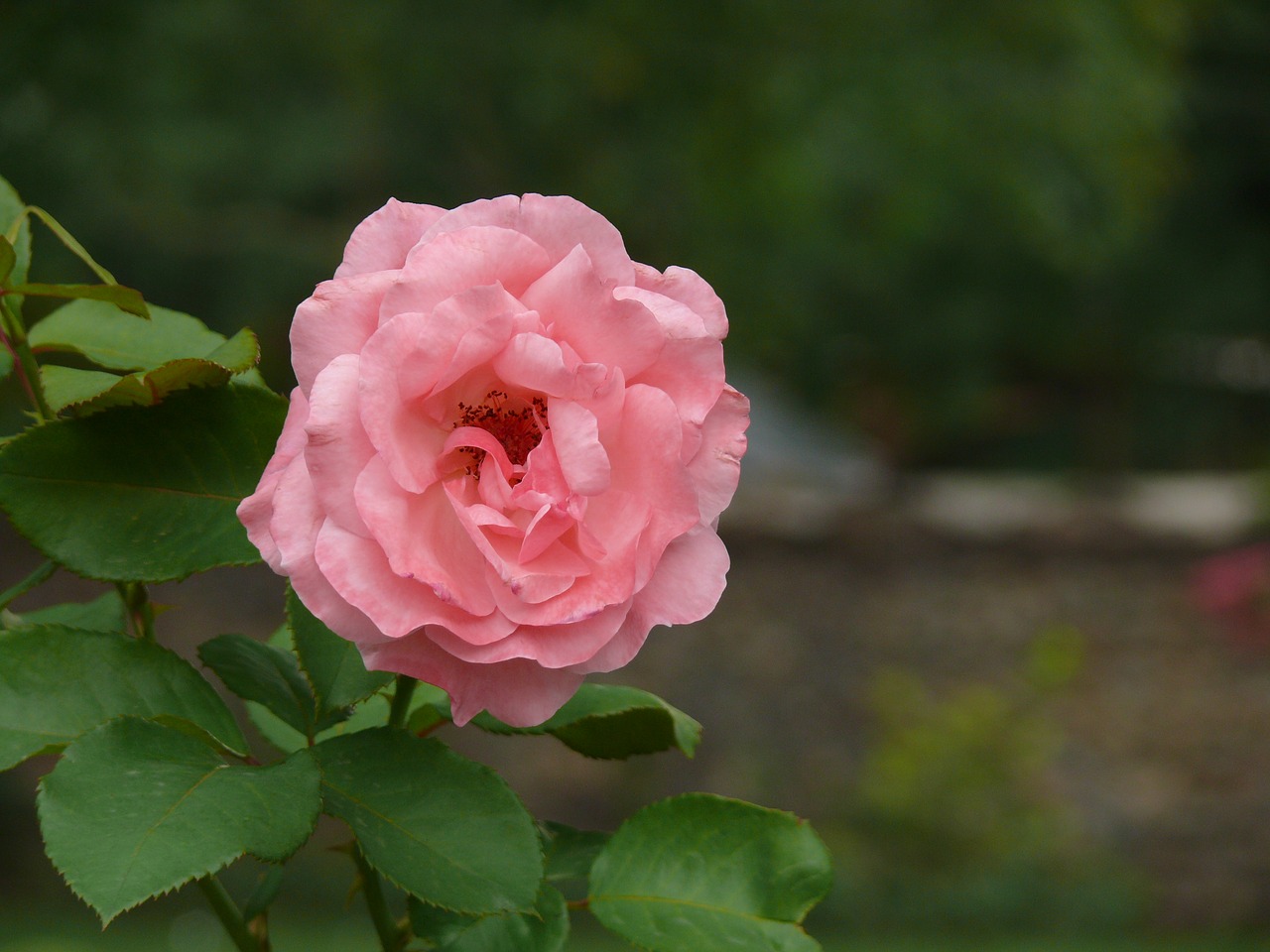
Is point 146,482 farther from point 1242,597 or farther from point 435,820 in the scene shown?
point 1242,597

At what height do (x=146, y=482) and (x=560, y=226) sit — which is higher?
(x=560, y=226)

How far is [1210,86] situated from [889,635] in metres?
4.93

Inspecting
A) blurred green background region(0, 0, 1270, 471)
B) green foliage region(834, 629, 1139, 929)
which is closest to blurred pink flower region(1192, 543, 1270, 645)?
blurred green background region(0, 0, 1270, 471)

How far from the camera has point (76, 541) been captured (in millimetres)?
378

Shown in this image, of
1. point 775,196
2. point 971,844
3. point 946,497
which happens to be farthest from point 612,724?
point 946,497

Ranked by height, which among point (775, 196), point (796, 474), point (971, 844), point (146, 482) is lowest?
point (146, 482)

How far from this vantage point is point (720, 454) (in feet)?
1.16

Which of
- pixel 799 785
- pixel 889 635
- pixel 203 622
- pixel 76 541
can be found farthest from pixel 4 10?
pixel 889 635

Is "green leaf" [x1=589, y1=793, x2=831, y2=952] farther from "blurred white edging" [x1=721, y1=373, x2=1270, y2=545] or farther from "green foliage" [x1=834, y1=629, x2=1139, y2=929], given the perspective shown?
"blurred white edging" [x1=721, y1=373, x2=1270, y2=545]

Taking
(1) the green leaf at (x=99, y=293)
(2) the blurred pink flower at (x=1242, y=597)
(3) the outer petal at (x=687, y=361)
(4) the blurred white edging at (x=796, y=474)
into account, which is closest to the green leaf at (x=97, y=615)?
(1) the green leaf at (x=99, y=293)

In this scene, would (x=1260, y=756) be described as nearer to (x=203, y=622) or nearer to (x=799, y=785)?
(x=799, y=785)

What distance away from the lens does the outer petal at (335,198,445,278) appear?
1.18 ft

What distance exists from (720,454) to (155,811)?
18 centimetres

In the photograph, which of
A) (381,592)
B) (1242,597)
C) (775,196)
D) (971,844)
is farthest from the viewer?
(1242,597)
